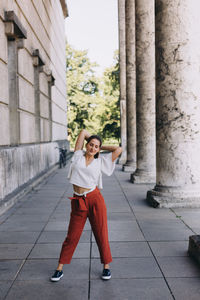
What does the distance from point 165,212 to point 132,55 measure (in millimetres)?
10055

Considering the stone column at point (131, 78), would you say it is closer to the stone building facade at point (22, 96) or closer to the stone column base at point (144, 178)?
the stone building facade at point (22, 96)

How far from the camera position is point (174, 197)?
25.5 feet

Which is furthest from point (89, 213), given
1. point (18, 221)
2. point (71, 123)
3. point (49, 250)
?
point (71, 123)

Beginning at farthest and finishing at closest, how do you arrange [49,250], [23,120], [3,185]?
[23,120] < [3,185] < [49,250]

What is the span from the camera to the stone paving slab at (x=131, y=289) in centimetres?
362

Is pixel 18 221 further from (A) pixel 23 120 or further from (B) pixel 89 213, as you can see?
(A) pixel 23 120

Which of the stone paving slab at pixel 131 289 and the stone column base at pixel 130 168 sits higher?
the stone column base at pixel 130 168

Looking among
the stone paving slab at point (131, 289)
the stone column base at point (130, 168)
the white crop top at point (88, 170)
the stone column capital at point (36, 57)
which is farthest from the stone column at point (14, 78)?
the stone column base at point (130, 168)

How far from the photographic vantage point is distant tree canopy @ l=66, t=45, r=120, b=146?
133ft

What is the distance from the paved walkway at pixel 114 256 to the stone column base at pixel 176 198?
0.17m

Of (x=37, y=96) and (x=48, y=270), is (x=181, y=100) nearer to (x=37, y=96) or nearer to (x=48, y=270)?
(x=48, y=270)

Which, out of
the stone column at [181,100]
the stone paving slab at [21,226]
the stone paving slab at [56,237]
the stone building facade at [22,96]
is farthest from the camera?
the stone building facade at [22,96]

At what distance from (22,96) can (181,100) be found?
5.37 meters

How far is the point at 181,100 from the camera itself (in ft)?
25.0
